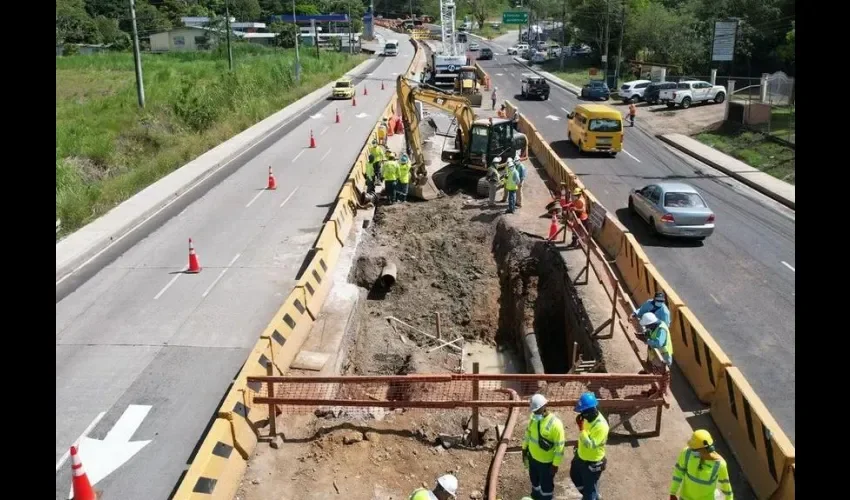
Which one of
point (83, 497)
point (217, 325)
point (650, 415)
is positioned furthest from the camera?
point (217, 325)

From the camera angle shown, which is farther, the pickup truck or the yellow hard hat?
the pickup truck

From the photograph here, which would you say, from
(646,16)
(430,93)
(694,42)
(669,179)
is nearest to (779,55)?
(694,42)

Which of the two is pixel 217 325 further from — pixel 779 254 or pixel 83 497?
pixel 779 254

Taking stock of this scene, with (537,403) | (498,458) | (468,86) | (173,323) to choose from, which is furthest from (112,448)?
(468,86)

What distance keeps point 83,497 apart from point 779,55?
188ft

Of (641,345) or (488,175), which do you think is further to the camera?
(488,175)

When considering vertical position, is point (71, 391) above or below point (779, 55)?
below

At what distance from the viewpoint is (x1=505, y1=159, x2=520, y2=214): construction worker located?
20203mm

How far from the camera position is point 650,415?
10.4 m

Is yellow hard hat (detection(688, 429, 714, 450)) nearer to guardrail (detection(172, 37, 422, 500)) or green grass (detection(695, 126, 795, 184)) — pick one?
guardrail (detection(172, 37, 422, 500))

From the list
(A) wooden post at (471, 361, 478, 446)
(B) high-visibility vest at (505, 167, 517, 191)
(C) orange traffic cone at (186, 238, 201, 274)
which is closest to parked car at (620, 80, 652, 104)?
(B) high-visibility vest at (505, 167, 517, 191)

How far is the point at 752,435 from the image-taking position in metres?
9.05

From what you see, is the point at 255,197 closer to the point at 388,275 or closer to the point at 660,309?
the point at 388,275

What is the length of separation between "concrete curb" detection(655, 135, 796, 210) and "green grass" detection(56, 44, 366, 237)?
74.7 feet
